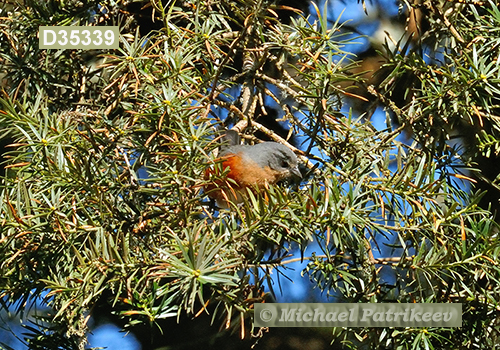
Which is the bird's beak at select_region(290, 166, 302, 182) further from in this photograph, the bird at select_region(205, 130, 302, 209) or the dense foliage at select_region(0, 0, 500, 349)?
the dense foliage at select_region(0, 0, 500, 349)

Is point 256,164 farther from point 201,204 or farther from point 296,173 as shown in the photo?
point 201,204

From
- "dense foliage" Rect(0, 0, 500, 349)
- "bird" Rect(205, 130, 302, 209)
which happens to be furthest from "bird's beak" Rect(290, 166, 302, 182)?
"dense foliage" Rect(0, 0, 500, 349)

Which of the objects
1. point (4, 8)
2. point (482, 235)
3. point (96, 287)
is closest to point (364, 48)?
point (482, 235)

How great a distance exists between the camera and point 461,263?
37.4 inches

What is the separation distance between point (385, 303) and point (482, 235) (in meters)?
0.21

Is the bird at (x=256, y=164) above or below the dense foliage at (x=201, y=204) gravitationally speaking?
above

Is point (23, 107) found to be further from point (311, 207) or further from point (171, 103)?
point (311, 207)

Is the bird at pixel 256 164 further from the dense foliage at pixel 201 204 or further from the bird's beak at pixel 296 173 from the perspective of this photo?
the dense foliage at pixel 201 204

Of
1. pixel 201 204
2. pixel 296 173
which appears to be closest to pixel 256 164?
pixel 296 173

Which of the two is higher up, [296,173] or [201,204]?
[296,173]

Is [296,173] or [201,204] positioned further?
[296,173]

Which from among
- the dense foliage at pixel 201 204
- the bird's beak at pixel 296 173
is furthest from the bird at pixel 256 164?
the dense foliage at pixel 201 204

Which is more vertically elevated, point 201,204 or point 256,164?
point 256,164

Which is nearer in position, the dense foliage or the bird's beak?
the dense foliage
